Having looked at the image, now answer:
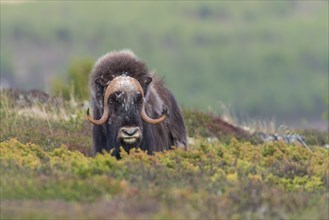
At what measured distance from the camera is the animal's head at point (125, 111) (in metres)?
11.0

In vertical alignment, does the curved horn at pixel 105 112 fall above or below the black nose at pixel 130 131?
above

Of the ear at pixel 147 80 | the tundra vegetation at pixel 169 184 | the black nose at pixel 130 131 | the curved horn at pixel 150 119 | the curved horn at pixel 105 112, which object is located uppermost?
the ear at pixel 147 80

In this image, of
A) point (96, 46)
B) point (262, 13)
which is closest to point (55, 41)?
point (96, 46)

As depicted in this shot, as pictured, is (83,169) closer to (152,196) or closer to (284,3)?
(152,196)

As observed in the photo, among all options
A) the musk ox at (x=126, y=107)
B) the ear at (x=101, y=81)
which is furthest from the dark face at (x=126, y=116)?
the ear at (x=101, y=81)

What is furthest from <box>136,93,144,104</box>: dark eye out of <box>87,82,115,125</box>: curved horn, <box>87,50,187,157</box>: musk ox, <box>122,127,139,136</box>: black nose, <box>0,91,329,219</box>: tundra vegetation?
<box>0,91,329,219</box>: tundra vegetation

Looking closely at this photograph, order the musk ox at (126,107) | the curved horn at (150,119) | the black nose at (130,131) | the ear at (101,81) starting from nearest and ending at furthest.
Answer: the black nose at (130,131) < the musk ox at (126,107) < the curved horn at (150,119) < the ear at (101,81)

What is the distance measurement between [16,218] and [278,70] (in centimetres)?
→ 17076

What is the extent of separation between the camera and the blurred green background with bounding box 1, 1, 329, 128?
161m

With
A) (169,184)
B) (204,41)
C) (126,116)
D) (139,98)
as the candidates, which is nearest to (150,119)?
(139,98)

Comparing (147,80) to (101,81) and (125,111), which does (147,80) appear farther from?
(125,111)

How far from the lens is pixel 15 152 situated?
934 cm

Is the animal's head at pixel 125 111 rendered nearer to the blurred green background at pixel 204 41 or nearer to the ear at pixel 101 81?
the ear at pixel 101 81

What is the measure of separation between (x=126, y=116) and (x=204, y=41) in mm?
178167
